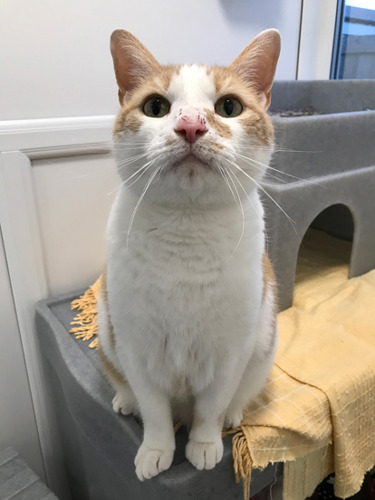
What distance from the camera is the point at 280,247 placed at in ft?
3.56

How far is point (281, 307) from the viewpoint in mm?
1192

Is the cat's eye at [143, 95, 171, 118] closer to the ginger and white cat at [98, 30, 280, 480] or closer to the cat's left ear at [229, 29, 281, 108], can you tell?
the ginger and white cat at [98, 30, 280, 480]

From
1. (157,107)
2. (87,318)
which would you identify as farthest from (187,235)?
(87,318)

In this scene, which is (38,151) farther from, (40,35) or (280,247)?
(280,247)

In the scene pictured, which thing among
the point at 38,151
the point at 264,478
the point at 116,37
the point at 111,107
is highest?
the point at 116,37

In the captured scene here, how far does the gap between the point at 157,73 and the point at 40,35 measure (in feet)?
1.84

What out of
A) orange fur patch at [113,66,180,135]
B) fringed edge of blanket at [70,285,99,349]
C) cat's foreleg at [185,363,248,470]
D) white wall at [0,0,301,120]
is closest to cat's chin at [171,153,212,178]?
orange fur patch at [113,66,180,135]

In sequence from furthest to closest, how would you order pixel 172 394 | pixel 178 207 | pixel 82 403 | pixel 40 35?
1. pixel 40 35
2. pixel 82 403
3. pixel 172 394
4. pixel 178 207

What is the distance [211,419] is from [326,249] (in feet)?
3.58

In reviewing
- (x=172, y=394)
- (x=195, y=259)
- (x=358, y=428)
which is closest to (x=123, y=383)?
(x=172, y=394)

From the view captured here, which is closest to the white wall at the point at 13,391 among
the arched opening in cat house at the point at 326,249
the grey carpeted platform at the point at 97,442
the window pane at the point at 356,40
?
the grey carpeted platform at the point at 97,442

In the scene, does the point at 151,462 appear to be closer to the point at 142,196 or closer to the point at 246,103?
the point at 142,196

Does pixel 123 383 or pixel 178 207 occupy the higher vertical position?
pixel 178 207

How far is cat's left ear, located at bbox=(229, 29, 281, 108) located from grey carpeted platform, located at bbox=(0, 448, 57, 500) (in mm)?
1039
